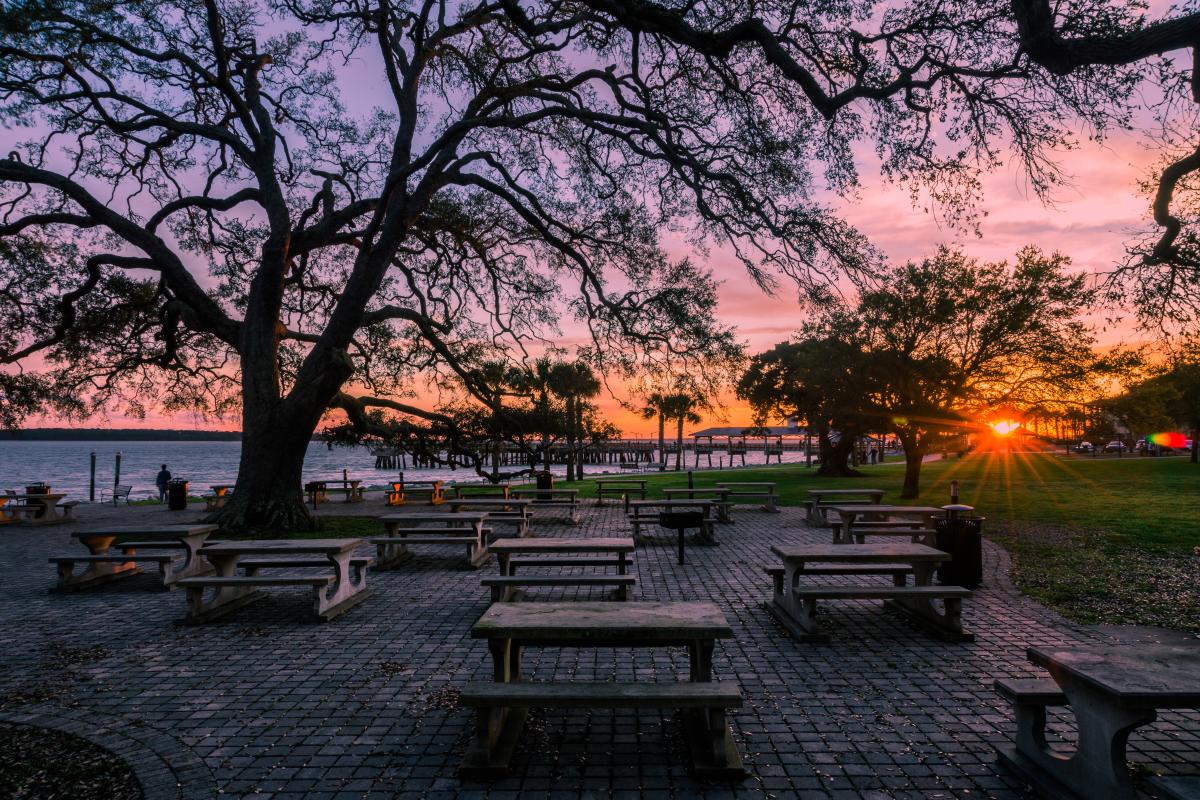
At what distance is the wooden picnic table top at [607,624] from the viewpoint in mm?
3709

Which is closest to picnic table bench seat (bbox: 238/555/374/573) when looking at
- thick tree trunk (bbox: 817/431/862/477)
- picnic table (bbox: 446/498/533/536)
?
picnic table (bbox: 446/498/533/536)

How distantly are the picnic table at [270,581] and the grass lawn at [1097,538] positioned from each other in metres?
5.41

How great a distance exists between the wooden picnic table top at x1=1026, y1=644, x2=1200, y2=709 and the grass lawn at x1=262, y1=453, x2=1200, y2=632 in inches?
154

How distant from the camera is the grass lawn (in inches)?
271

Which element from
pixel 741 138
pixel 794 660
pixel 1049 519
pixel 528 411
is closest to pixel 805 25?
pixel 741 138

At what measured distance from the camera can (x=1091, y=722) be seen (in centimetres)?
290

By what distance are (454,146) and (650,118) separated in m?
4.12

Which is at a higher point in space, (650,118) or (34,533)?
(650,118)

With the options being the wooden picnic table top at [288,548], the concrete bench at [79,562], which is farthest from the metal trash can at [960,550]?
the concrete bench at [79,562]

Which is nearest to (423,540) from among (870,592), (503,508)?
(503,508)

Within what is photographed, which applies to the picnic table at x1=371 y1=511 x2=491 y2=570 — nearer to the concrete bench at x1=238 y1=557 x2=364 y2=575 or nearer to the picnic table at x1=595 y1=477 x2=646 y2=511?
the concrete bench at x1=238 y1=557 x2=364 y2=575

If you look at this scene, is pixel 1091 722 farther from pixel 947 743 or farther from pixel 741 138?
pixel 741 138

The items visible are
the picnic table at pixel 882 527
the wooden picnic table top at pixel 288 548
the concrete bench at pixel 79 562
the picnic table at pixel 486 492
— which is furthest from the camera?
the picnic table at pixel 486 492

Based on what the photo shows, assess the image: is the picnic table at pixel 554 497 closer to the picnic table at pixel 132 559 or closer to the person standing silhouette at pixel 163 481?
the picnic table at pixel 132 559
